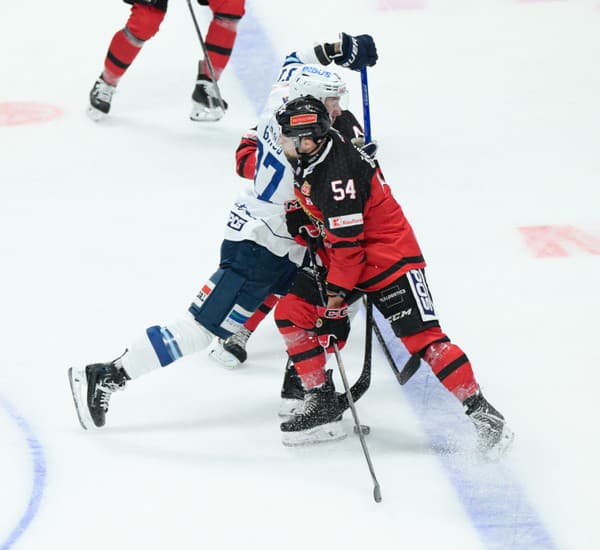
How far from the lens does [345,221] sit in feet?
9.96

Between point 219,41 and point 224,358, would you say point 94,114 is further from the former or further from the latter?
point 224,358

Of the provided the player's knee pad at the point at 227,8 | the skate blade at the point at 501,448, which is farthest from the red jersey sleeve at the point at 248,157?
the player's knee pad at the point at 227,8

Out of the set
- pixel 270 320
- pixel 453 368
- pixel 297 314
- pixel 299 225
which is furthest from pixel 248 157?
pixel 453 368

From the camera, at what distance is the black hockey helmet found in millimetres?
3008

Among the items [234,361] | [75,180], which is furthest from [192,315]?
[75,180]

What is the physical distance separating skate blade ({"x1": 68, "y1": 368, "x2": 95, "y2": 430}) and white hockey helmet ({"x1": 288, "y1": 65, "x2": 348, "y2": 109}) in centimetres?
102

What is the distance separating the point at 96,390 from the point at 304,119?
1008mm

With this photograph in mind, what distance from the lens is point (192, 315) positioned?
3.39m

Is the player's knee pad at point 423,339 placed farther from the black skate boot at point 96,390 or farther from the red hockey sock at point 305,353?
the black skate boot at point 96,390

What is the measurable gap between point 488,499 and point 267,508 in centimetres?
58

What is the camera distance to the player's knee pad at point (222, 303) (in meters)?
3.36

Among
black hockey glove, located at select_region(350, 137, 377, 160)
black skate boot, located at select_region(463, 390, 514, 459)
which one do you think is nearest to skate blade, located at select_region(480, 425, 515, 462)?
black skate boot, located at select_region(463, 390, 514, 459)

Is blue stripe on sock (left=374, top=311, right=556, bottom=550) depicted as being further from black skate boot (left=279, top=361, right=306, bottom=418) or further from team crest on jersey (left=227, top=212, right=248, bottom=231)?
team crest on jersey (left=227, top=212, right=248, bottom=231)

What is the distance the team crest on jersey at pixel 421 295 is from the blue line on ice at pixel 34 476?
44.6 inches
